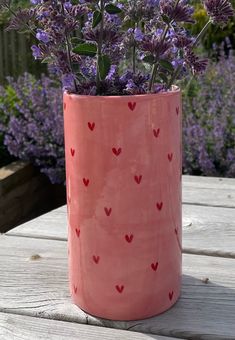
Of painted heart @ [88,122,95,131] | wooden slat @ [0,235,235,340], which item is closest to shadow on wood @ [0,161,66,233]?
wooden slat @ [0,235,235,340]

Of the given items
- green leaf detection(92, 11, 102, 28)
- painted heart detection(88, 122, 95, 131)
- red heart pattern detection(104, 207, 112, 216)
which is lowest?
red heart pattern detection(104, 207, 112, 216)

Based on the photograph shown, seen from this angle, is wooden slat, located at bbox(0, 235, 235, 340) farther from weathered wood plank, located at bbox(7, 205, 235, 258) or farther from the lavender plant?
the lavender plant

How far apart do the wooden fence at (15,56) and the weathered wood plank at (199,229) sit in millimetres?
4331

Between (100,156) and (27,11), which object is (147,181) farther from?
(27,11)

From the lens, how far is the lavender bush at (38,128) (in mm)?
2971

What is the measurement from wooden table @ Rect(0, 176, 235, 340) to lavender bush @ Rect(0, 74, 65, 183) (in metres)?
1.59

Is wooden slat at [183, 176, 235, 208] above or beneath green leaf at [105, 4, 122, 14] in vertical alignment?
beneath

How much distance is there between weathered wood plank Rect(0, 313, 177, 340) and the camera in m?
0.85

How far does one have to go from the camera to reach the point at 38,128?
10.0ft

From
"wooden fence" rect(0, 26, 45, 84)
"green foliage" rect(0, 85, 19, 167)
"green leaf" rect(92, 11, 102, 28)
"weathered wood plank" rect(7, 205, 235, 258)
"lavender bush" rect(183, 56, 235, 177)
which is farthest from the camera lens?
"wooden fence" rect(0, 26, 45, 84)

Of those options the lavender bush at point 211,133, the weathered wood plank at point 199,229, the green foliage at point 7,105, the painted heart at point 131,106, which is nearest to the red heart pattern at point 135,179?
the painted heart at point 131,106

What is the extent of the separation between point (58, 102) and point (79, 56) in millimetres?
2239

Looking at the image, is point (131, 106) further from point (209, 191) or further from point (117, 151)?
point (209, 191)

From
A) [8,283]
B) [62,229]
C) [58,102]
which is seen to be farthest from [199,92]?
[8,283]
